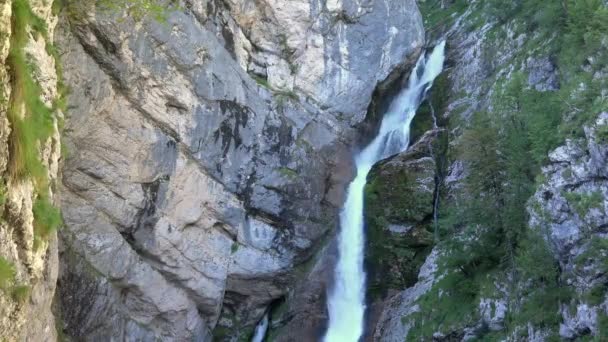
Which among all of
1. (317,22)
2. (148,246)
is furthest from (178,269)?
(317,22)

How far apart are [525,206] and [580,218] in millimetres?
2792

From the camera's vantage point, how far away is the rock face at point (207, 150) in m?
20.0

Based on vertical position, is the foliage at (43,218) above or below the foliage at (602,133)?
below

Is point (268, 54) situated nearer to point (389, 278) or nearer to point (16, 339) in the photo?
point (389, 278)

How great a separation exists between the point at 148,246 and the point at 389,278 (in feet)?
38.3

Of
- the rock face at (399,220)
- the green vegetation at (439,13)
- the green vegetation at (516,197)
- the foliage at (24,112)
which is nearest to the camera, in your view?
the foliage at (24,112)

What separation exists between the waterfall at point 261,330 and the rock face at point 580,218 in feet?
44.7

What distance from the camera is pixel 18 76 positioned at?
468 inches

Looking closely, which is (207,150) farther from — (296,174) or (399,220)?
(399,220)

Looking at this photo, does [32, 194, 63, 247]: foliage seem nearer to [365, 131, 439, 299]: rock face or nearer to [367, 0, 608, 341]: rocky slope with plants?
[367, 0, 608, 341]: rocky slope with plants

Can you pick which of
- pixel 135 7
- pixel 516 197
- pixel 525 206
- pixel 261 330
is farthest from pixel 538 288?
pixel 135 7

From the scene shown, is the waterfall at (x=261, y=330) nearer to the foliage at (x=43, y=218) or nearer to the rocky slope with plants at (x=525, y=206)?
the rocky slope with plants at (x=525, y=206)

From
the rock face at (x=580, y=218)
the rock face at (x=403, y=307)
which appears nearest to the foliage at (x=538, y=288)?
the rock face at (x=580, y=218)

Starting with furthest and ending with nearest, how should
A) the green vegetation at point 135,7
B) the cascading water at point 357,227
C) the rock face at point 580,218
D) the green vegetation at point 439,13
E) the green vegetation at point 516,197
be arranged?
1. the green vegetation at point 439,13
2. the cascading water at point 357,227
3. the green vegetation at point 516,197
4. the green vegetation at point 135,7
5. the rock face at point 580,218
